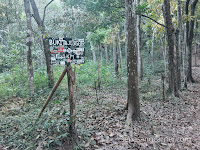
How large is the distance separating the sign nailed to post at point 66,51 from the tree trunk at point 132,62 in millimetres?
2165

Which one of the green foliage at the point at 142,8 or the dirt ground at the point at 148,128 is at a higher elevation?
the green foliage at the point at 142,8

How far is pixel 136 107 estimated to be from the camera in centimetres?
530

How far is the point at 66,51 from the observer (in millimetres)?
3629

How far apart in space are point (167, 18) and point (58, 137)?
26.3ft

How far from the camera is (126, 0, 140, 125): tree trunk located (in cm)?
509

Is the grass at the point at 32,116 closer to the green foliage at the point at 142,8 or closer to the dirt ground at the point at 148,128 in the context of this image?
the dirt ground at the point at 148,128

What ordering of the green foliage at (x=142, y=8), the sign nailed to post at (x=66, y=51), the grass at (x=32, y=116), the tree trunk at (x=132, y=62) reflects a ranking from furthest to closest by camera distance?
the green foliage at (x=142, y=8)
the tree trunk at (x=132, y=62)
the grass at (x=32, y=116)
the sign nailed to post at (x=66, y=51)

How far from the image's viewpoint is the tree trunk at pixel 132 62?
16.7ft

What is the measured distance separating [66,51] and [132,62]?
8.48ft

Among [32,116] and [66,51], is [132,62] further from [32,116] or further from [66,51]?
[32,116]

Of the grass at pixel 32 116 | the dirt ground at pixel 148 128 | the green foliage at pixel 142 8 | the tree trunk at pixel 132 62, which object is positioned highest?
the green foliage at pixel 142 8

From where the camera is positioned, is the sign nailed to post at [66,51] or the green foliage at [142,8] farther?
the green foliage at [142,8]

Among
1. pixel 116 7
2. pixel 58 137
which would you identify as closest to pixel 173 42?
pixel 116 7

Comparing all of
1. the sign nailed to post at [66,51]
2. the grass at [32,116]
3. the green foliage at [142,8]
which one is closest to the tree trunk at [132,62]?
the green foliage at [142,8]
